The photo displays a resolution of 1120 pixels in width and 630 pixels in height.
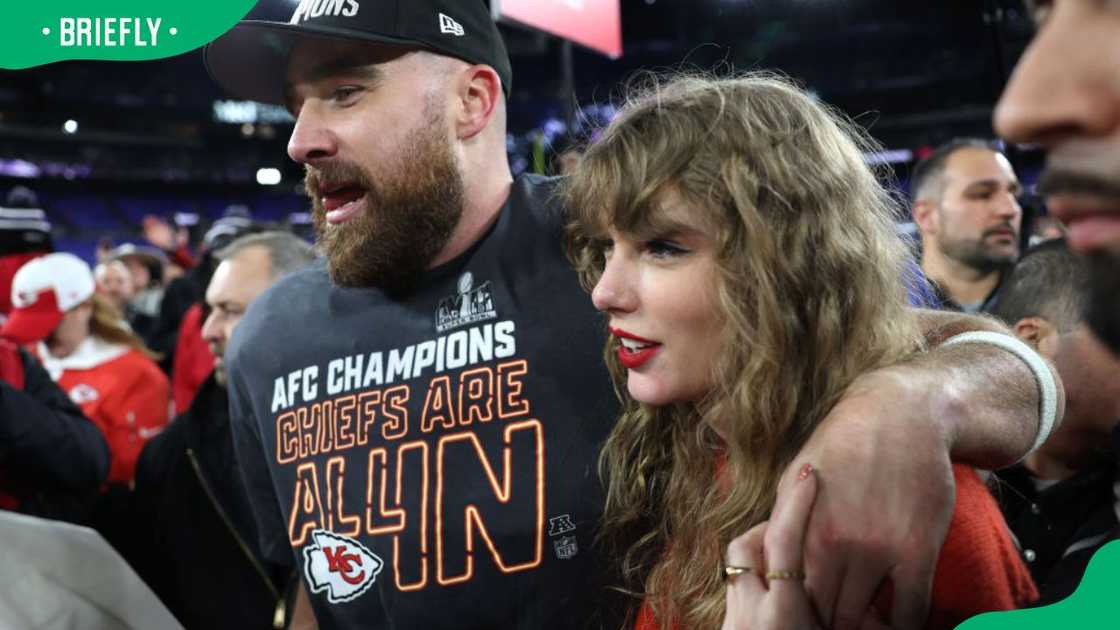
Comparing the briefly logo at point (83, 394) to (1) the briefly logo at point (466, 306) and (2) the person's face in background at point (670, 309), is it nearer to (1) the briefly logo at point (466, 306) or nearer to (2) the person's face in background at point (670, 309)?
(1) the briefly logo at point (466, 306)

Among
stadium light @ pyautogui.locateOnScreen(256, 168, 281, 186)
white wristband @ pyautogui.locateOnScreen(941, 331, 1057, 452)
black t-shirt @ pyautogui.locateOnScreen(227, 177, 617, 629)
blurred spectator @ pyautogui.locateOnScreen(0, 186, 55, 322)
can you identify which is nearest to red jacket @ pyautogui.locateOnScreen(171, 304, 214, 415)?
blurred spectator @ pyautogui.locateOnScreen(0, 186, 55, 322)

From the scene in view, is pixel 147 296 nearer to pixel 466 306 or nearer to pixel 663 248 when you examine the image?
pixel 466 306

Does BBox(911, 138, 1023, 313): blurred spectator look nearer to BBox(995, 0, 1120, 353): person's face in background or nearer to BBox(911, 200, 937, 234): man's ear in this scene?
BBox(911, 200, 937, 234): man's ear

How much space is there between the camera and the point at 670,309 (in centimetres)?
101

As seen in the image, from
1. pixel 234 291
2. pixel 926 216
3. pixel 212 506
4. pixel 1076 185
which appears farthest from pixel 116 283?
pixel 1076 185

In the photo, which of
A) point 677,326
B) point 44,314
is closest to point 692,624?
point 677,326

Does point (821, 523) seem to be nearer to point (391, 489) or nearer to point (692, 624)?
point (692, 624)

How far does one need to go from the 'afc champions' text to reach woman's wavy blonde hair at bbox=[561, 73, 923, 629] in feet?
0.79

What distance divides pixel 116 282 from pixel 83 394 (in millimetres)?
2376

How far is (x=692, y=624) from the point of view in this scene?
3.40ft

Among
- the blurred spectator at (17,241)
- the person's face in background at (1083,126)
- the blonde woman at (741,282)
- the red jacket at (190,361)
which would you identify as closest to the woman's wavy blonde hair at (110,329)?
the red jacket at (190,361)

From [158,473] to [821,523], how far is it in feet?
6.68

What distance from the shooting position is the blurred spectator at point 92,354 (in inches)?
104

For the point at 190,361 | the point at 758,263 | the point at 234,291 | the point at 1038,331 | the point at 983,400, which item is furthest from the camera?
the point at 190,361
